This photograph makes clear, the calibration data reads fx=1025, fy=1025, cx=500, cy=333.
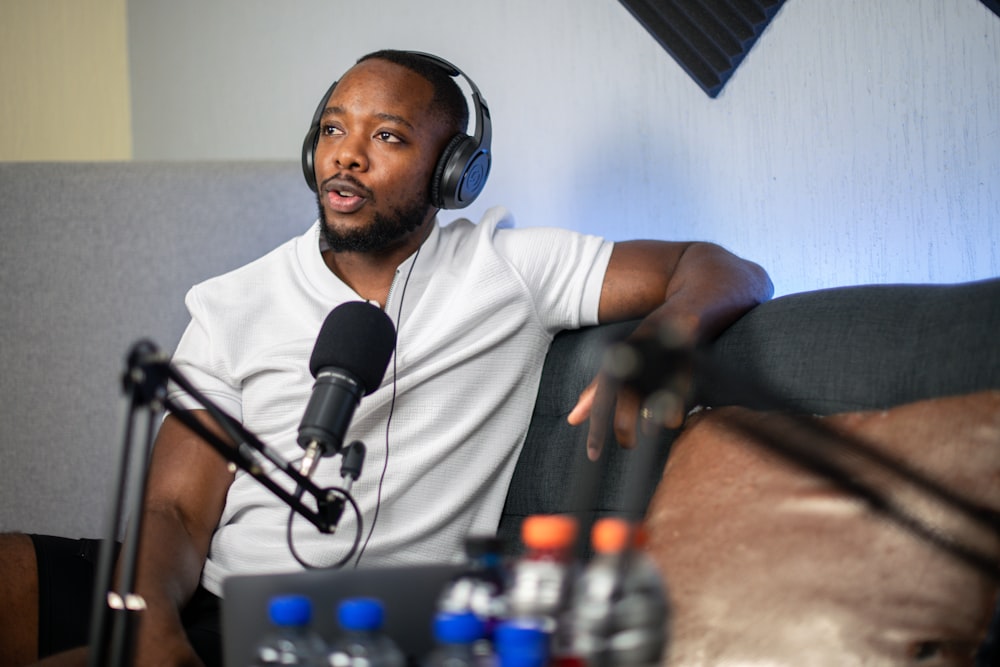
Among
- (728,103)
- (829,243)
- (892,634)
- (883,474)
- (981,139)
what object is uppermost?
(728,103)

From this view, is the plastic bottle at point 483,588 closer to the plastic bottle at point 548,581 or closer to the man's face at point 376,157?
the plastic bottle at point 548,581

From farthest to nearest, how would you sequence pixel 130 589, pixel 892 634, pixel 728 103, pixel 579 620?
pixel 728 103, pixel 892 634, pixel 130 589, pixel 579 620

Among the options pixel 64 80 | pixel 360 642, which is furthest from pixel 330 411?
pixel 64 80

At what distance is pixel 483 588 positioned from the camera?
646 mm

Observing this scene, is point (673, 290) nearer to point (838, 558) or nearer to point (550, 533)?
point (838, 558)

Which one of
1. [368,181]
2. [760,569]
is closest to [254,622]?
[760,569]

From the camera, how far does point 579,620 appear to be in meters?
0.56

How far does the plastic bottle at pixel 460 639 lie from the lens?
1.89 ft

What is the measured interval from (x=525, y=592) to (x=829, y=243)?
46.0 inches

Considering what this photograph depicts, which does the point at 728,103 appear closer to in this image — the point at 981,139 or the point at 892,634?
the point at 981,139

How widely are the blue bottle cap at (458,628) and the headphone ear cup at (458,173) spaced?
3.70ft

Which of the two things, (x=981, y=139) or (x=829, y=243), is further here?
(x=829, y=243)

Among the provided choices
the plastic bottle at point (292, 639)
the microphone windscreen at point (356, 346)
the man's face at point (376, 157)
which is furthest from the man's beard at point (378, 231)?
the plastic bottle at point (292, 639)

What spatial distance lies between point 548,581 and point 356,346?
20.4 inches
